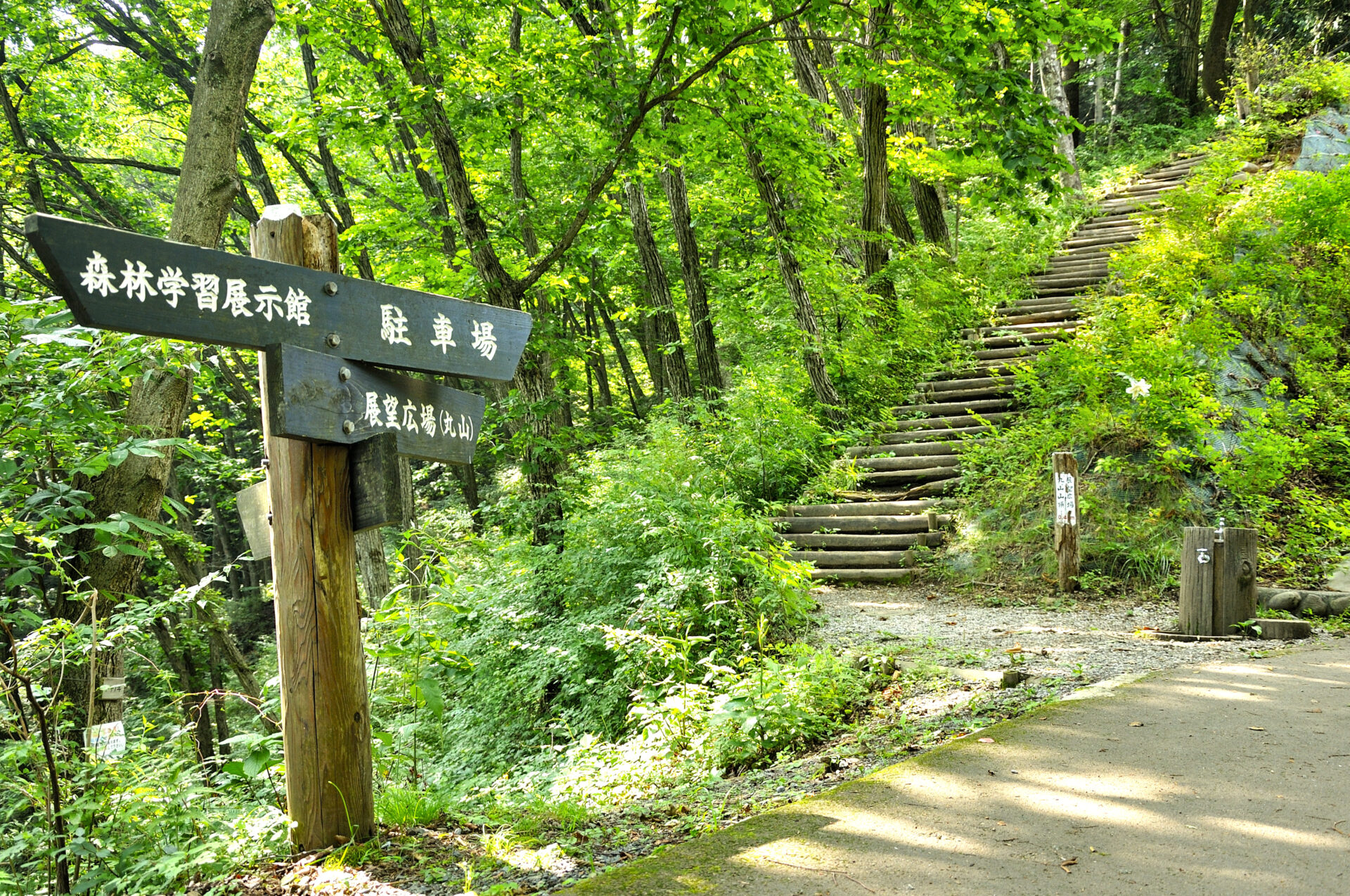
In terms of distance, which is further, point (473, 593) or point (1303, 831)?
point (473, 593)

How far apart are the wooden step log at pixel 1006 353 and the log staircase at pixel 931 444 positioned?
2cm

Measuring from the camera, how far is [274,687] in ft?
12.6

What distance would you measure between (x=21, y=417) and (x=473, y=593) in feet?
14.9

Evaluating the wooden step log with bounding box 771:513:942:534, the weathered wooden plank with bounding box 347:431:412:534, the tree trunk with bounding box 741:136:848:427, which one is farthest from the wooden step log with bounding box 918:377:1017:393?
the weathered wooden plank with bounding box 347:431:412:534

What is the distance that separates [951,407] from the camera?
39.0ft

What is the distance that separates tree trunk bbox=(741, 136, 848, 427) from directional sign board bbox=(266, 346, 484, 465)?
8850 mm

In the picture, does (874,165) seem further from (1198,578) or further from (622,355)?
(622,355)

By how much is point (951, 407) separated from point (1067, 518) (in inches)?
164

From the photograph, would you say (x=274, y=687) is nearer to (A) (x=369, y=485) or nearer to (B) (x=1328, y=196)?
(A) (x=369, y=485)

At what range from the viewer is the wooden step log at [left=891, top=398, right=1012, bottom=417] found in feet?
37.5

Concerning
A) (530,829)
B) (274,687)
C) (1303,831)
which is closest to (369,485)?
(274,687)

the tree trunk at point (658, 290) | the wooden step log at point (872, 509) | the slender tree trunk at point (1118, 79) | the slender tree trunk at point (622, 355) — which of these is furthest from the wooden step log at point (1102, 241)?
the slender tree trunk at point (1118, 79)

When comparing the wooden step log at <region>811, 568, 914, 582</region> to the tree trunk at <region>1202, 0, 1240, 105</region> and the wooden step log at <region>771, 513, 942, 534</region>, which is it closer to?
the wooden step log at <region>771, 513, 942, 534</region>

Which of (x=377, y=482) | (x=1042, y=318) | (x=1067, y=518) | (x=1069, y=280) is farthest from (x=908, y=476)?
(x=377, y=482)
